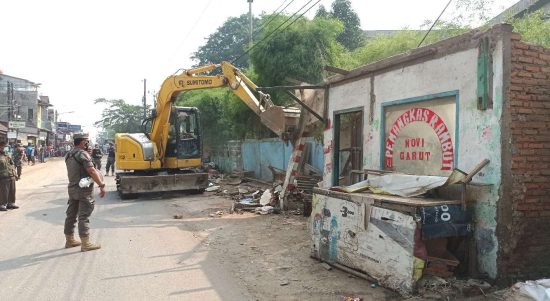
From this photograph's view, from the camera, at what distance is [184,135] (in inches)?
543

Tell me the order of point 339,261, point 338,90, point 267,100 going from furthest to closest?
point 267,100 < point 338,90 < point 339,261

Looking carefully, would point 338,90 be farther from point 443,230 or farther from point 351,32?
point 351,32

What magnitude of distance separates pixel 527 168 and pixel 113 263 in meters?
5.44

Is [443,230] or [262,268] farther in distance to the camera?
[262,268]

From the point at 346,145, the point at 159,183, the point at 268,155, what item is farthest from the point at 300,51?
the point at 346,145

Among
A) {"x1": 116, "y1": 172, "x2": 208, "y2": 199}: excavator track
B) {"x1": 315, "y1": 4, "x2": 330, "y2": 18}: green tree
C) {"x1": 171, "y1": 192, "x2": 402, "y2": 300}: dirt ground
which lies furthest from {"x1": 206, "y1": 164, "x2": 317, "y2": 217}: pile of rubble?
{"x1": 315, "y1": 4, "x2": 330, "y2": 18}: green tree

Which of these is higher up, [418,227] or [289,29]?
[289,29]

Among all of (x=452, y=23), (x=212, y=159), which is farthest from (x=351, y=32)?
(x=452, y=23)

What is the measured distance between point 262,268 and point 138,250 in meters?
2.20

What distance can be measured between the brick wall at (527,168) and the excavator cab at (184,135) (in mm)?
10375

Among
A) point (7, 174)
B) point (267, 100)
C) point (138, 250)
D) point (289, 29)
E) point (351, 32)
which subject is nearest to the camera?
point (138, 250)

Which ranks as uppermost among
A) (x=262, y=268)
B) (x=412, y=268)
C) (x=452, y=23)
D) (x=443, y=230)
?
(x=452, y=23)

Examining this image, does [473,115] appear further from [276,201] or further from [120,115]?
[120,115]

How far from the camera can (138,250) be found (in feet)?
22.7
